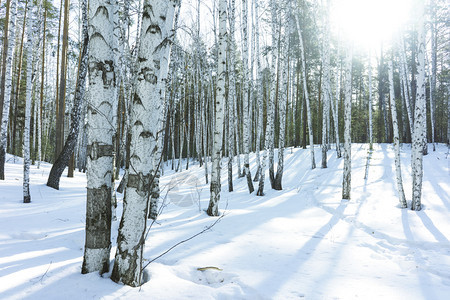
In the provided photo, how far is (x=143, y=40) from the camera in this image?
6.70ft

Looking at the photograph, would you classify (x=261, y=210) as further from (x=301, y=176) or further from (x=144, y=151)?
(x=301, y=176)

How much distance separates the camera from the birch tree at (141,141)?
2041mm

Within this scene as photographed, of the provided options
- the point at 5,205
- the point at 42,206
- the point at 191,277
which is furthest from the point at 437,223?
the point at 5,205

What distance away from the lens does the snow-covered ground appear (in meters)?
2.19

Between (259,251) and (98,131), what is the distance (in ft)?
8.94

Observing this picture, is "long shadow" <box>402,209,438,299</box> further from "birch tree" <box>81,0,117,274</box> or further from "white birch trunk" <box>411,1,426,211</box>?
"birch tree" <box>81,0,117,274</box>

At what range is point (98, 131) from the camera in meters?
2.19

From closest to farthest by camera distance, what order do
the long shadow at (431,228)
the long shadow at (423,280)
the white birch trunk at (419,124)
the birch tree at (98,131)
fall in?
the birch tree at (98,131), the long shadow at (423,280), the long shadow at (431,228), the white birch trunk at (419,124)

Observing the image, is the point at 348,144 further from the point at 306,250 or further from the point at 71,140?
the point at 71,140

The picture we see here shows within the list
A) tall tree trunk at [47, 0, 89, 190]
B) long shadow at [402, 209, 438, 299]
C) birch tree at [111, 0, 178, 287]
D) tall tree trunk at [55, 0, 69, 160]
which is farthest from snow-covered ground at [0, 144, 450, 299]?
tall tree trunk at [55, 0, 69, 160]

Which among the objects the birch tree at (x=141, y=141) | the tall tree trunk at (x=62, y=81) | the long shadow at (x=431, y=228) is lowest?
the long shadow at (x=431, y=228)

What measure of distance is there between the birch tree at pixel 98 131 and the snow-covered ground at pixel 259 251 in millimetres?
247

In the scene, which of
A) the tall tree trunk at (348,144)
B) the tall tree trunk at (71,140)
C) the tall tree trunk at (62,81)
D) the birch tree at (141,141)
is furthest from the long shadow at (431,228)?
the tall tree trunk at (62,81)

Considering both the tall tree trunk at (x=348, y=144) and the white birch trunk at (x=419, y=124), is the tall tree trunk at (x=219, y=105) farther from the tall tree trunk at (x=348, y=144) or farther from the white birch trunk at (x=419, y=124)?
the white birch trunk at (x=419, y=124)
